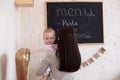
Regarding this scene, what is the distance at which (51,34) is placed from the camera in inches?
78.1

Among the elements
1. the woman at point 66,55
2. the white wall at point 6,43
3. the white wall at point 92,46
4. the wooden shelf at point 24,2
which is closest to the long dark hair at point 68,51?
the woman at point 66,55

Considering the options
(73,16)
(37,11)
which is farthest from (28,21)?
(73,16)

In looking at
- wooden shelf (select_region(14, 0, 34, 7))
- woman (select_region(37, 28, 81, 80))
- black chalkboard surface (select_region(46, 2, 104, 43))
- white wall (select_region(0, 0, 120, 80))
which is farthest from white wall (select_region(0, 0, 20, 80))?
black chalkboard surface (select_region(46, 2, 104, 43))

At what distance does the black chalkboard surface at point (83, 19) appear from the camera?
267cm

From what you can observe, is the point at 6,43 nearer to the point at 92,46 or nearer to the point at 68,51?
the point at 68,51

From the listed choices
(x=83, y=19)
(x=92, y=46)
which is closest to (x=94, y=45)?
(x=92, y=46)

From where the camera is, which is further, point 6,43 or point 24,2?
point 24,2

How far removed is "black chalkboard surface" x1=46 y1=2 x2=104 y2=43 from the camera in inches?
105

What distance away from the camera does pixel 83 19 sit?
8.81ft

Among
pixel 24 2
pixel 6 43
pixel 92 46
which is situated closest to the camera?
pixel 6 43

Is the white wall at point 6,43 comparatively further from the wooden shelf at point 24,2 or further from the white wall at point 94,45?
the white wall at point 94,45

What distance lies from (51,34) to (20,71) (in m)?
0.44

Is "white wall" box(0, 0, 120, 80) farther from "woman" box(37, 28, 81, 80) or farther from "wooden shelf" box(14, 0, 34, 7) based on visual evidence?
"woman" box(37, 28, 81, 80)

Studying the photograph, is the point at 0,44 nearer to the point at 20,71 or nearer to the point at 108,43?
the point at 20,71
